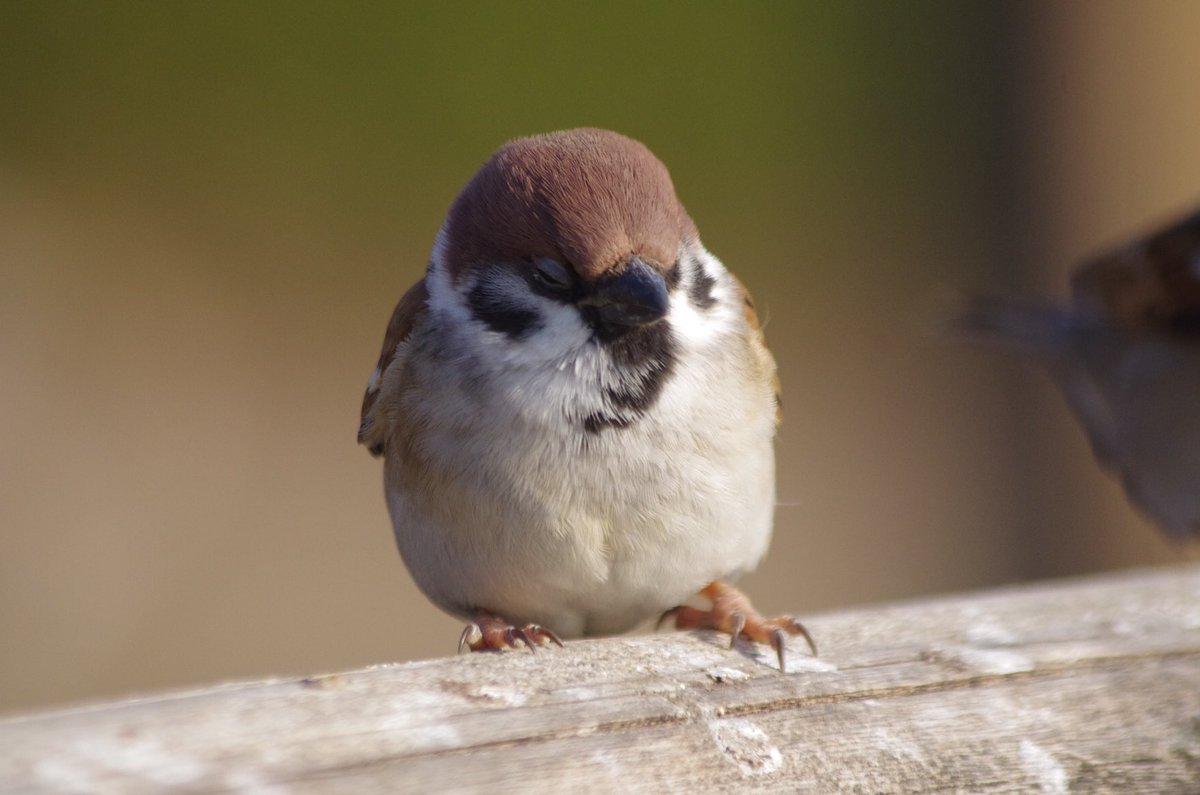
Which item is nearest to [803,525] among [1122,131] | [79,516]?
[1122,131]

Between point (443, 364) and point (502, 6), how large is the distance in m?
2.92

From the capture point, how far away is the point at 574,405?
171 centimetres

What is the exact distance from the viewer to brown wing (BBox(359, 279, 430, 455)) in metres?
1.97

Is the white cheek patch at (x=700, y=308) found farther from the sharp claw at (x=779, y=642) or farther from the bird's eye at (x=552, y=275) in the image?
the sharp claw at (x=779, y=642)

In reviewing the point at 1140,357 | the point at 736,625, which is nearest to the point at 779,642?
the point at 736,625

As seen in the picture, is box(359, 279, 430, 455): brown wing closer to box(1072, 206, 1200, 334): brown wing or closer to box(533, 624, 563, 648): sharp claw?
box(533, 624, 563, 648): sharp claw

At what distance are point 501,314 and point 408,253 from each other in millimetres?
2944

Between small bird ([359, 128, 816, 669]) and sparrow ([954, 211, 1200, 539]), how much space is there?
4.17ft

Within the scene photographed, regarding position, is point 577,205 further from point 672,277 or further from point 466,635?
point 466,635

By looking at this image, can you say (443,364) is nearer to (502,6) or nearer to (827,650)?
(827,650)

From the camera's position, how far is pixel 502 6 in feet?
14.6

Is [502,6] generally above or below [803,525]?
above

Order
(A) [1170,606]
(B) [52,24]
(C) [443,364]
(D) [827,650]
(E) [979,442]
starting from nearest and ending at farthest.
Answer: (D) [827,650]
(C) [443,364]
(A) [1170,606]
(B) [52,24]
(E) [979,442]

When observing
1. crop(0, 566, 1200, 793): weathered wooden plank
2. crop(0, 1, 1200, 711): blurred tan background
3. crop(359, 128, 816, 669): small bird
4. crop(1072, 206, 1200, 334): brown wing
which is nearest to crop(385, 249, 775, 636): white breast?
crop(359, 128, 816, 669): small bird
